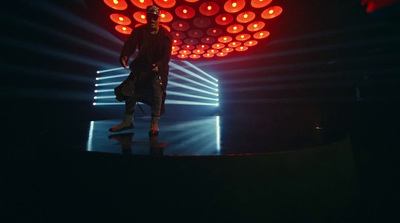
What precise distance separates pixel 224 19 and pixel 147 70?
7.52 ft

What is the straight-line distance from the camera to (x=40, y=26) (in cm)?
280

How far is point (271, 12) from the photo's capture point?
2.81 metres

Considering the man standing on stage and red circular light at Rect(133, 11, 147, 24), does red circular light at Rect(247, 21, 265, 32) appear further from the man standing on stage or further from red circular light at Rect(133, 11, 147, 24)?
red circular light at Rect(133, 11, 147, 24)

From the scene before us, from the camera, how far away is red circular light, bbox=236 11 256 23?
286 centimetres

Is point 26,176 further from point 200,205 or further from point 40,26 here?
point 40,26

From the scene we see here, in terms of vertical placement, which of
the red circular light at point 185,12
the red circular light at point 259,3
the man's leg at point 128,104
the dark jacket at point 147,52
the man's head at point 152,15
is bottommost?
the man's leg at point 128,104

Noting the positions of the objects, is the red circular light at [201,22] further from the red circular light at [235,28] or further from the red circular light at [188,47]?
the red circular light at [188,47]

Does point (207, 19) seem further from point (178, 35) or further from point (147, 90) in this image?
point (147, 90)

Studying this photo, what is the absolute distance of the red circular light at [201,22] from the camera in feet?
10.1

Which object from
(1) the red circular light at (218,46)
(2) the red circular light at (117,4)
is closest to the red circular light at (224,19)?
(1) the red circular light at (218,46)

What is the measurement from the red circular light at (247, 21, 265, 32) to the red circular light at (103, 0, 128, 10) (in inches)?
108

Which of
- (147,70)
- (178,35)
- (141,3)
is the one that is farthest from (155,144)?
(178,35)

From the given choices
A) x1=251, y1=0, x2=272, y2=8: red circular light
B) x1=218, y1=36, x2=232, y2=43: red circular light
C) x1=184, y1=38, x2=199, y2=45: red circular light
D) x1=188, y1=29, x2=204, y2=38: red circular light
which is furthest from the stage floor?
x1=184, y1=38, x2=199, y2=45: red circular light

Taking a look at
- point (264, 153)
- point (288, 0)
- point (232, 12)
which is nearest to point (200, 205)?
point (264, 153)
